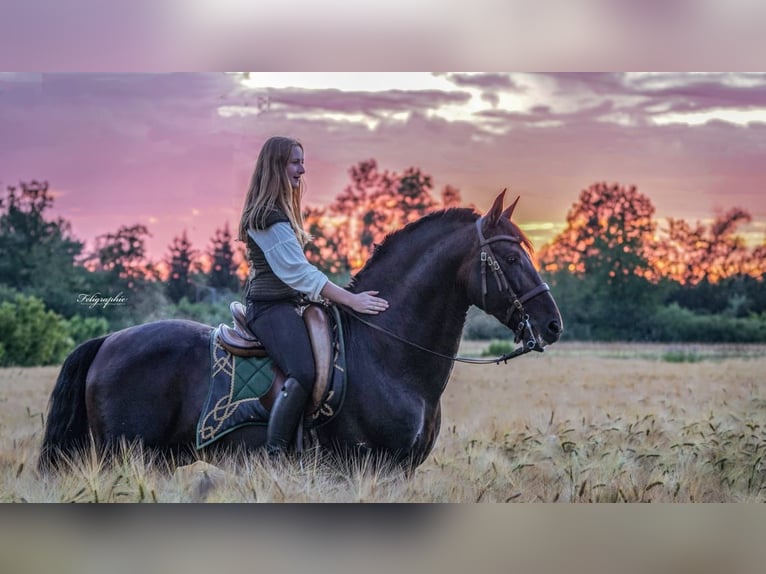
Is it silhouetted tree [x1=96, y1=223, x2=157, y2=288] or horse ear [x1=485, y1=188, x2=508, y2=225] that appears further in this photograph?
silhouetted tree [x1=96, y1=223, x2=157, y2=288]

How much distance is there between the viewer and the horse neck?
14.4 ft

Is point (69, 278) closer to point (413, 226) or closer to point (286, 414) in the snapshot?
point (286, 414)

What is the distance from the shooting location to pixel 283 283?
4.32m

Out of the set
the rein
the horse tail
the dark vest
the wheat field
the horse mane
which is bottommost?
the wheat field

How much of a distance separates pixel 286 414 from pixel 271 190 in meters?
1.07

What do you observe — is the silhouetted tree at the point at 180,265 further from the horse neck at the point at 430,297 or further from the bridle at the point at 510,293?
the bridle at the point at 510,293

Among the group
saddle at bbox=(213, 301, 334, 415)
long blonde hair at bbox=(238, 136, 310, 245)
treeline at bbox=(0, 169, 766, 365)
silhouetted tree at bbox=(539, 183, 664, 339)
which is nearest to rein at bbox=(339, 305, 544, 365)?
saddle at bbox=(213, 301, 334, 415)

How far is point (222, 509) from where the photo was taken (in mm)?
4816

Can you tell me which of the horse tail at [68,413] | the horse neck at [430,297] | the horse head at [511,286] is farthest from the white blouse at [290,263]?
the horse tail at [68,413]

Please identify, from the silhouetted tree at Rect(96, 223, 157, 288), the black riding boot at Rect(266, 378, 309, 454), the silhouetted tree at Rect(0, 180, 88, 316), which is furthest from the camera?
the silhouetted tree at Rect(96, 223, 157, 288)

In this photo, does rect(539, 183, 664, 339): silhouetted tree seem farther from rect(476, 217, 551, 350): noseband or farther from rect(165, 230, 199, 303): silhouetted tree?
rect(165, 230, 199, 303): silhouetted tree

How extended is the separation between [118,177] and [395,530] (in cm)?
257

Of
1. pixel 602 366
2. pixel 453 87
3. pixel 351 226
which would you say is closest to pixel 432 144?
pixel 453 87
